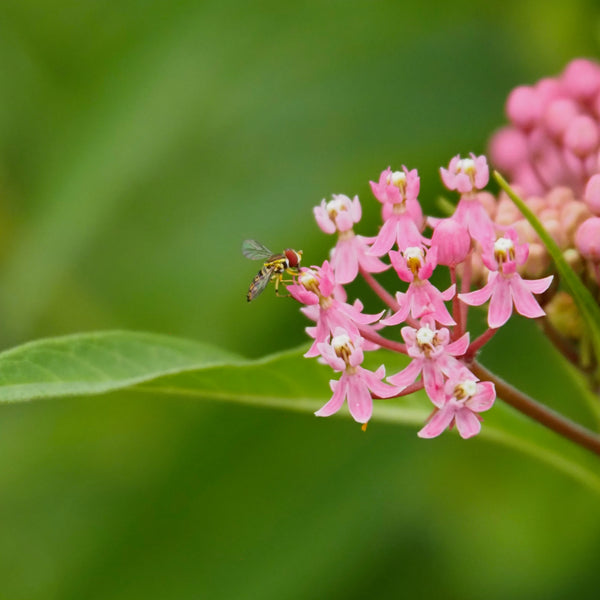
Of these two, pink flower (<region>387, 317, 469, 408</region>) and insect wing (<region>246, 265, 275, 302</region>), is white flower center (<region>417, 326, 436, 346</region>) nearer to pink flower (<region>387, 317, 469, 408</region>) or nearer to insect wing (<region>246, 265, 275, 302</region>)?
pink flower (<region>387, 317, 469, 408</region>)

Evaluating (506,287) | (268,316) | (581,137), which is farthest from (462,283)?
(268,316)

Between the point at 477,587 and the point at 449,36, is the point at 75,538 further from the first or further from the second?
the point at 449,36

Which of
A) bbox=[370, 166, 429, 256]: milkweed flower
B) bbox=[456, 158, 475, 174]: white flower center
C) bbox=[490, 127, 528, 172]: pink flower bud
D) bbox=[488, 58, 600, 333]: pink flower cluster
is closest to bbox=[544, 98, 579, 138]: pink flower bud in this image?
bbox=[488, 58, 600, 333]: pink flower cluster

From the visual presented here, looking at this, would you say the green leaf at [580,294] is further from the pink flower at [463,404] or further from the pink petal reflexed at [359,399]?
the pink petal reflexed at [359,399]

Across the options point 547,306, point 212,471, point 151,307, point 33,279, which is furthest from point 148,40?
point 547,306

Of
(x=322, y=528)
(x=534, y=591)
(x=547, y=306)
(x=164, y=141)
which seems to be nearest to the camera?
(x=547, y=306)

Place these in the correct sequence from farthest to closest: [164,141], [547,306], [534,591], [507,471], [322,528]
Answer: [507,471]
[534,591]
[322,528]
[164,141]
[547,306]
